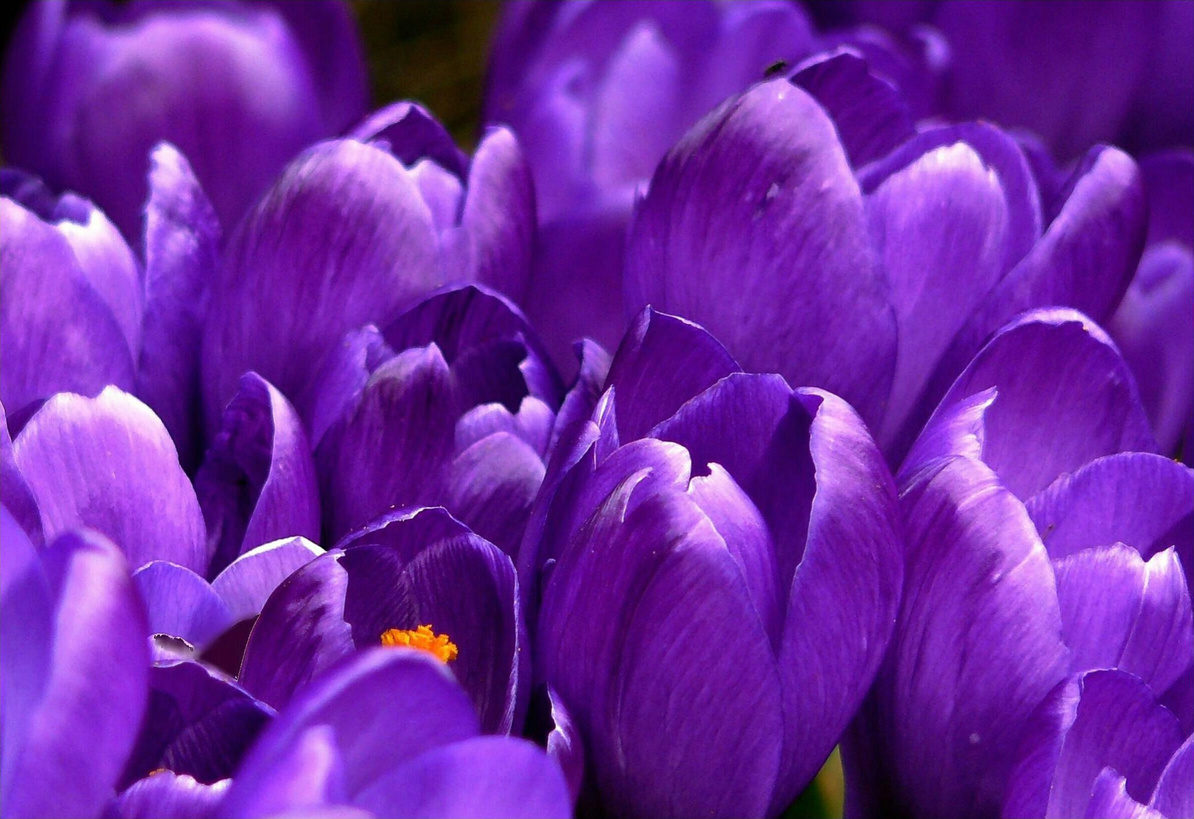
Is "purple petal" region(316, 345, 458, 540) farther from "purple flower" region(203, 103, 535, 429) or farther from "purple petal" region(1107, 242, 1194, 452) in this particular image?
"purple petal" region(1107, 242, 1194, 452)

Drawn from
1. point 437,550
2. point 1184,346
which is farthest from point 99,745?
point 1184,346

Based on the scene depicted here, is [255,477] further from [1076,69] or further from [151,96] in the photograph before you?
[1076,69]

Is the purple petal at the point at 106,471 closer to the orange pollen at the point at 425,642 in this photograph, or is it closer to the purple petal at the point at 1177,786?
the orange pollen at the point at 425,642

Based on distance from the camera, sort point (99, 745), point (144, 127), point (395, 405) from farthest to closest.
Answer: point (144, 127) < point (395, 405) < point (99, 745)

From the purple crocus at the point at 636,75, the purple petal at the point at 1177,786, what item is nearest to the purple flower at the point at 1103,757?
the purple petal at the point at 1177,786

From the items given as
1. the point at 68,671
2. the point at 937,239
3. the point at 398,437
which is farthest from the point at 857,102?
the point at 68,671

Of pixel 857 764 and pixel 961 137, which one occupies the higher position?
pixel 961 137

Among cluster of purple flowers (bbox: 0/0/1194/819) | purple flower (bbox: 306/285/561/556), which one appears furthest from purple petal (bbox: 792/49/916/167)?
purple flower (bbox: 306/285/561/556)

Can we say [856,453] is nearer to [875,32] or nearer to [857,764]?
[857,764]
